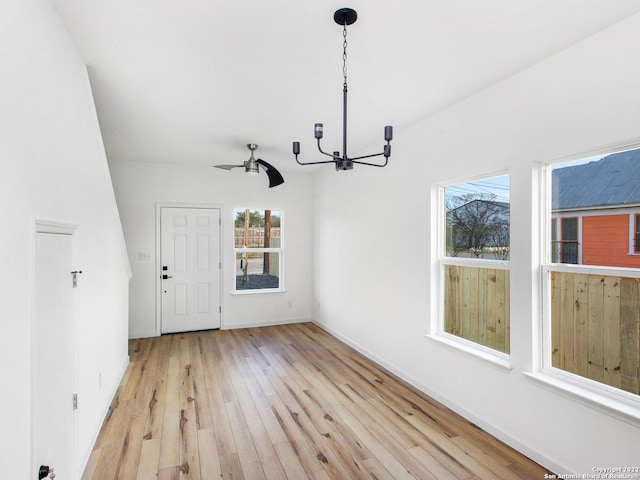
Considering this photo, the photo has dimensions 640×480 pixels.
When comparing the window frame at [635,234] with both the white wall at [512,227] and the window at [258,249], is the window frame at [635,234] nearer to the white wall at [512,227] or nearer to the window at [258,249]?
the white wall at [512,227]

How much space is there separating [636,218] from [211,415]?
329 cm

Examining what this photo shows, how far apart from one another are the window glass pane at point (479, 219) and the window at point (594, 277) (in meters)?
0.37

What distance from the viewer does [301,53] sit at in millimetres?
2219

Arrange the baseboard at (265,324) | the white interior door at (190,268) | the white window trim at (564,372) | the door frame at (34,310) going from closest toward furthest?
the door frame at (34,310) → the white window trim at (564,372) → the white interior door at (190,268) → the baseboard at (265,324)

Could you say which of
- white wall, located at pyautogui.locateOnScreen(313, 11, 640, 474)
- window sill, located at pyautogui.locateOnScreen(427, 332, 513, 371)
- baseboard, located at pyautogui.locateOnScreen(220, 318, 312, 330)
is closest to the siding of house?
white wall, located at pyautogui.locateOnScreen(313, 11, 640, 474)

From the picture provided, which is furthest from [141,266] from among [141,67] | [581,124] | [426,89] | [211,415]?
[581,124]

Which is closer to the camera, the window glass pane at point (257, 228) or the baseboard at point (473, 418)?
the baseboard at point (473, 418)

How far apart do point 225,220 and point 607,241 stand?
16.0ft

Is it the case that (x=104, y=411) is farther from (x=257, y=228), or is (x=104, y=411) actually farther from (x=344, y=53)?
(x=257, y=228)

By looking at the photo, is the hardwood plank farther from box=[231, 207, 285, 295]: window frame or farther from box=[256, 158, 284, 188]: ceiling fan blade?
box=[231, 207, 285, 295]: window frame

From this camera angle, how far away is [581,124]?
2.08 meters

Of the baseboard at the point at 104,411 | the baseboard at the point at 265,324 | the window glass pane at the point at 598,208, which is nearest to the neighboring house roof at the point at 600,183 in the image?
the window glass pane at the point at 598,208

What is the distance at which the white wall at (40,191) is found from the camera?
1.22 meters

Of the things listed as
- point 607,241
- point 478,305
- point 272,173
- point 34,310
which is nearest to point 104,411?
point 34,310
